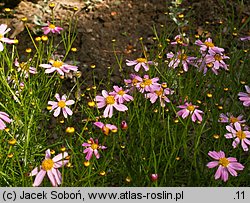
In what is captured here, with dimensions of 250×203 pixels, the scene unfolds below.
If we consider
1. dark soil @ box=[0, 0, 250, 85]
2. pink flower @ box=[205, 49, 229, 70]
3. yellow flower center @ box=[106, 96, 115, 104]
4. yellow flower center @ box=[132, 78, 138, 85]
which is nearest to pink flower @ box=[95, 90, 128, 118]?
yellow flower center @ box=[106, 96, 115, 104]

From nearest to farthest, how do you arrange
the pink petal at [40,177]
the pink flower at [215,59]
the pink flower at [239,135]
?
the pink petal at [40,177]
the pink flower at [239,135]
the pink flower at [215,59]

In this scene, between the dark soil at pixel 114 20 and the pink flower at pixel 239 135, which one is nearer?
the pink flower at pixel 239 135

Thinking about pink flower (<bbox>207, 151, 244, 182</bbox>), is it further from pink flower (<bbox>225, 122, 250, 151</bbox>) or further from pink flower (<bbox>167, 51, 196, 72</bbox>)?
pink flower (<bbox>167, 51, 196, 72</bbox>)

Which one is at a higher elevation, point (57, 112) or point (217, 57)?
point (217, 57)

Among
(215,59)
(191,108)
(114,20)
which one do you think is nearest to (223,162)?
(191,108)

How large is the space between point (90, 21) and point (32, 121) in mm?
1126

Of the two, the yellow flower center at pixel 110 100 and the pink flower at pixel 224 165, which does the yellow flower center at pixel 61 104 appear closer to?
the yellow flower center at pixel 110 100

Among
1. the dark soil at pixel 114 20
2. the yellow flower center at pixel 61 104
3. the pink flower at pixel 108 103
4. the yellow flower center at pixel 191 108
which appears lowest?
the dark soil at pixel 114 20

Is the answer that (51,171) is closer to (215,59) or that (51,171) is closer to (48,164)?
(48,164)

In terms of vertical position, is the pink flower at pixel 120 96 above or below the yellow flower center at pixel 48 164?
above

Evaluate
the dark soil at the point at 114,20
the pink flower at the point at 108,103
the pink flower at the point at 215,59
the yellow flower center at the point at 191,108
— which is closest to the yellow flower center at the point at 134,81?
the pink flower at the point at 108,103

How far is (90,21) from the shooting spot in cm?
283

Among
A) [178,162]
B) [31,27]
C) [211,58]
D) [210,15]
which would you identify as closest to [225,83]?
[211,58]
